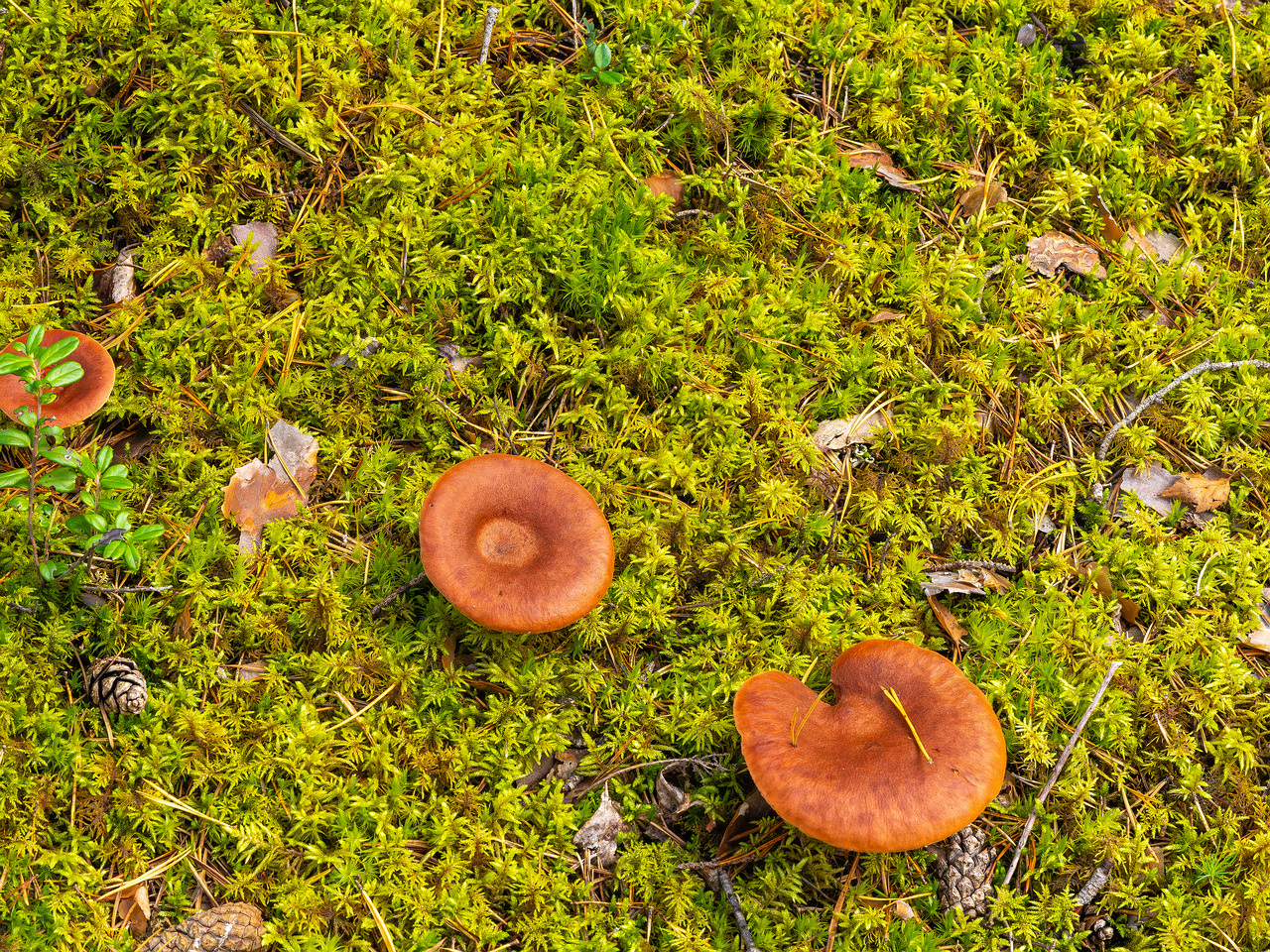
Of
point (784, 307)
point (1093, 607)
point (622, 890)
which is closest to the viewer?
point (622, 890)

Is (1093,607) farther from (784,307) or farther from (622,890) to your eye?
(622,890)

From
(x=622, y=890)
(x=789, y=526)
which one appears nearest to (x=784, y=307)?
(x=789, y=526)

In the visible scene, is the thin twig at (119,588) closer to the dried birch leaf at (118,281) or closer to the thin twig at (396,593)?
the thin twig at (396,593)

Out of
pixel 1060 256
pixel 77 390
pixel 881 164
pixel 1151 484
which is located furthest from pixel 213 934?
pixel 1060 256

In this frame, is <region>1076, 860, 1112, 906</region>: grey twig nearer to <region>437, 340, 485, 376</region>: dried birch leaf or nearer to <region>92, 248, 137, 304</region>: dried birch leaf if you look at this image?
<region>437, 340, 485, 376</region>: dried birch leaf

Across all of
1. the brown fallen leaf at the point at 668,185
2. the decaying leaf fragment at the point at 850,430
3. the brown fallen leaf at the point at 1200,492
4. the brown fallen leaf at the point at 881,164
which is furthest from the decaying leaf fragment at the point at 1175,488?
the brown fallen leaf at the point at 668,185
